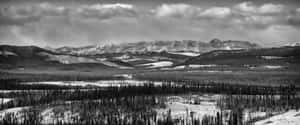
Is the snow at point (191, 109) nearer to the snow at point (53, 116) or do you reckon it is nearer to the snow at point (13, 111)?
the snow at point (53, 116)

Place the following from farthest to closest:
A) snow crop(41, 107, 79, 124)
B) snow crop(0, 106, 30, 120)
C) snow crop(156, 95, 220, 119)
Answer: snow crop(0, 106, 30, 120) < snow crop(41, 107, 79, 124) < snow crop(156, 95, 220, 119)

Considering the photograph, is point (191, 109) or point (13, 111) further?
point (13, 111)

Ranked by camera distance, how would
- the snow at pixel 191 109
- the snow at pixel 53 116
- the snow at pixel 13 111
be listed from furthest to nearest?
the snow at pixel 13 111 < the snow at pixel 53 116 < the snow at pixel 191 109

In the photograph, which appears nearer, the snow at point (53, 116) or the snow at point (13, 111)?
the snow at point (53, 116)

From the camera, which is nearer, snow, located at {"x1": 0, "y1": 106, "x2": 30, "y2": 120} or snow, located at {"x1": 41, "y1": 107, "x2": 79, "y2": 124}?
snow, located at {"x1": 41, "y1": 107, "x2": 79, "y2": 124}

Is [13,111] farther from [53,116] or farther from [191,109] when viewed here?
[191,109]

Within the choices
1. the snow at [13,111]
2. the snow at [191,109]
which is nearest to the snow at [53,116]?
the snow at [13,111]

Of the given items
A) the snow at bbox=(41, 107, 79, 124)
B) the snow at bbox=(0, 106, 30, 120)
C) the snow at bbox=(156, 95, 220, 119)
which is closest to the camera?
the snow at bbox=(156, 95, 220, 119)

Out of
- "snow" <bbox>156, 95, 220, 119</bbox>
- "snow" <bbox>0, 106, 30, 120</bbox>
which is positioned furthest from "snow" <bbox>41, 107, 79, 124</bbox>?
"snow" <bbox>156, 95, 220, 119</bbox>

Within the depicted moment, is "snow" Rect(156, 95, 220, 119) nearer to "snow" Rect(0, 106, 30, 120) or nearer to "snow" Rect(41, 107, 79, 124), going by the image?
"snow" Rect(41, 107, 79, 124)

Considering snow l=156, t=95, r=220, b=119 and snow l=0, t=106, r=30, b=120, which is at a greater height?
snow l=156, t=95, r=220, b=119

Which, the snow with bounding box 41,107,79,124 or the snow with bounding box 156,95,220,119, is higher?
the snow with bounding box 156,95,220,119

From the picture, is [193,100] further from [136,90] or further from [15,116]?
[15,116]

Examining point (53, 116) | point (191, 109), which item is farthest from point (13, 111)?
point (191, 109)
